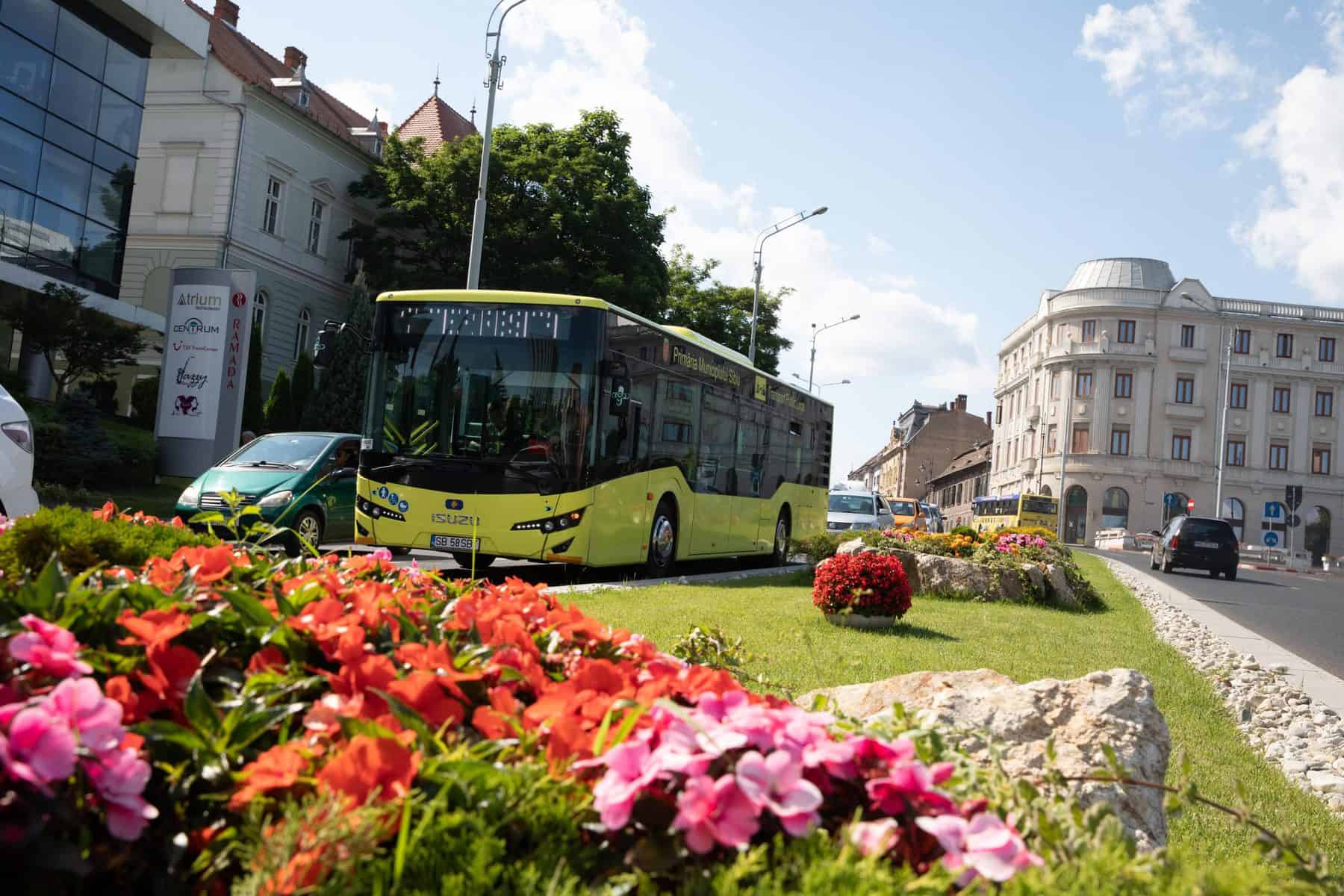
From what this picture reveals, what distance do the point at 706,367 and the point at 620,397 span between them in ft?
11.3

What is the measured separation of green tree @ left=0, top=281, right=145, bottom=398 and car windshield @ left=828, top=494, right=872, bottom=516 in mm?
19893

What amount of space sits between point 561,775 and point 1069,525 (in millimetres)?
87481

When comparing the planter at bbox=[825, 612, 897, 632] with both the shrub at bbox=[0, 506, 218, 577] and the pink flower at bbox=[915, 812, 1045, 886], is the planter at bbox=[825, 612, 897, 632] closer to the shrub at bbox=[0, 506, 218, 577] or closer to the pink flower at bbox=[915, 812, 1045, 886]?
the shrub at bbox=[0, 506, 218, 577]

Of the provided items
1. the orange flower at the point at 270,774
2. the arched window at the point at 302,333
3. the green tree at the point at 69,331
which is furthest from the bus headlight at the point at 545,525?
the arched window at the point at 302,333

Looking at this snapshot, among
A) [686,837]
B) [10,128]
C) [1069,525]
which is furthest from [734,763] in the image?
[1069,525]

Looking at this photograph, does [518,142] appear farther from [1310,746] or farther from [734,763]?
[734,763]

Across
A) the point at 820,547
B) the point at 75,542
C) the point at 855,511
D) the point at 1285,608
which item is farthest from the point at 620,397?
the point at 855,511

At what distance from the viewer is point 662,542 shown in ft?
52.4

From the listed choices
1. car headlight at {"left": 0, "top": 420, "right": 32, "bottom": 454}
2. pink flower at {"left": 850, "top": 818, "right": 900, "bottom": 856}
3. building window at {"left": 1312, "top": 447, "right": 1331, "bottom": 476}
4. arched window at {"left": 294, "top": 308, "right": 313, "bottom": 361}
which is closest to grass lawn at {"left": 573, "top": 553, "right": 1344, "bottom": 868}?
pink flower at {"left": 850, "top": 818, "right": 900, "bottom": 856}

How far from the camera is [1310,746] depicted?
7094mm

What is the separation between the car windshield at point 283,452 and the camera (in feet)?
51.1

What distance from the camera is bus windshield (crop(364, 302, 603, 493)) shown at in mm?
13320

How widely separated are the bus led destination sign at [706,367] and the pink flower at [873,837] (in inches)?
567

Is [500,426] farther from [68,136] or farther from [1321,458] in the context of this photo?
[1321,458]
